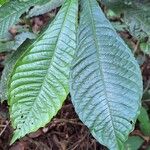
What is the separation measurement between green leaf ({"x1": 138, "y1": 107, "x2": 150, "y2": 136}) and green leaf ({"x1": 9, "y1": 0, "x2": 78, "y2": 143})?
1.08 m

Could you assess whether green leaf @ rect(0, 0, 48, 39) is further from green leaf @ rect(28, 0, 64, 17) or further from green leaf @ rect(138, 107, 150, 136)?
green leaf @ rect(138, 107, 150, 136)

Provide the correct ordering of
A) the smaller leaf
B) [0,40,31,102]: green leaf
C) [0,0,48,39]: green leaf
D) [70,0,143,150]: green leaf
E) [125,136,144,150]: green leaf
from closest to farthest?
[70,0,143,150]: green leaf, [0,0,48,39]: green leaf, [0,40,31,102]: green leaf, the smaller leaf, [125,136,144,150]: green leaf

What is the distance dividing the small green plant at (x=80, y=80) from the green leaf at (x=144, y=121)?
1039 millimetres

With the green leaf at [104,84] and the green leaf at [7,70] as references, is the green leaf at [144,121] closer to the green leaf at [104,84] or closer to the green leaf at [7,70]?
the green leaf at [7,70]

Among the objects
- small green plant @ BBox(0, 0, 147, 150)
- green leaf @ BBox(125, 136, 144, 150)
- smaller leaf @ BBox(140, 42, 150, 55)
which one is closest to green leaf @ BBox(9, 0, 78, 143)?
small green plant @ BBox(0, 0, 147, 150)

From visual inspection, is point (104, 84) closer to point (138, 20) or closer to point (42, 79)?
point (42, 79)

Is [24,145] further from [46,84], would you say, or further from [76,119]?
[46,84]

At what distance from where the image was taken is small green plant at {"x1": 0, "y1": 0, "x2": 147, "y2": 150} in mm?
972

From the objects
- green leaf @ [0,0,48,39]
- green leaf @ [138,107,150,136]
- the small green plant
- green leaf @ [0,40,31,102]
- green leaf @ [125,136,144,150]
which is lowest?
green leaf @ [125,136,144,150]

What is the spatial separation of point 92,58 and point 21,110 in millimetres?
222

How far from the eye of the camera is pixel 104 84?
101cm

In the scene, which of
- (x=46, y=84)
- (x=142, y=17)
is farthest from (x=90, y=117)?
(x=142, y=17)

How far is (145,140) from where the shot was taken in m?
2.14

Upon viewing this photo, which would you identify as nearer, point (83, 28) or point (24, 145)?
point (83, 28)
